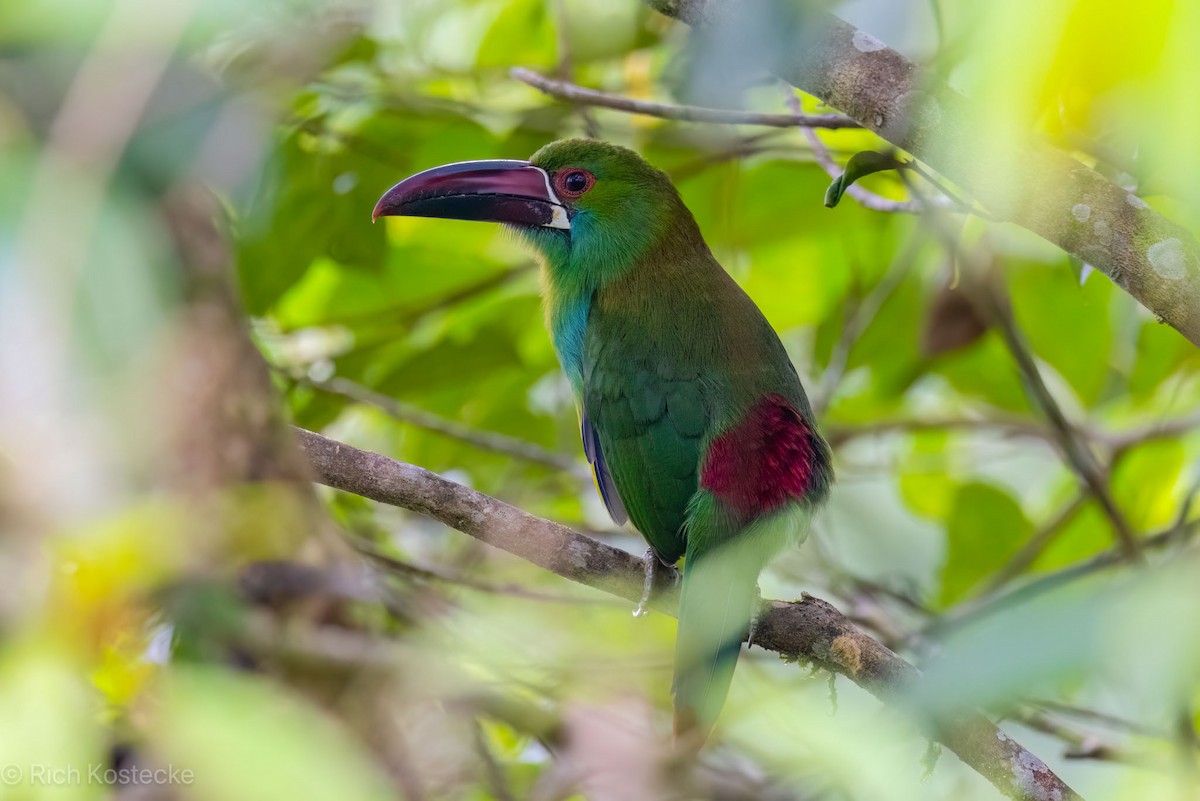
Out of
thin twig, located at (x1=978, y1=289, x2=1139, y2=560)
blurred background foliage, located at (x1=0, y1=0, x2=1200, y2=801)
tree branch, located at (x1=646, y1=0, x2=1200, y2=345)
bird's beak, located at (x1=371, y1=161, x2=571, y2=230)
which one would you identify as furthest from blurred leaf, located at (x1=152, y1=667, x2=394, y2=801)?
thin twig, located at (x1=978, y1=289, x2=1139, y2=560)

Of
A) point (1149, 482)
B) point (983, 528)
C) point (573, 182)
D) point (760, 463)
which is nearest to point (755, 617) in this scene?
point (760, 463)

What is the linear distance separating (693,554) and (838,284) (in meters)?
1.45

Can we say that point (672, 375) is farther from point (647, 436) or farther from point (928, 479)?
point (928, 479)

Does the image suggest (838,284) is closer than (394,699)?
No

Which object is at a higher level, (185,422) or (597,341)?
(185,422)

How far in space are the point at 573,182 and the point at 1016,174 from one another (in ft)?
6.35

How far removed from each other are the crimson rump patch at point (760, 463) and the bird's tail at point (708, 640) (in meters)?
0.24

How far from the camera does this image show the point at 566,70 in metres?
3.14

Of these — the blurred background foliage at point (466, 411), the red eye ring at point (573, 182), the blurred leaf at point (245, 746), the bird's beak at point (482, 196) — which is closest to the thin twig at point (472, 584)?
the blurred background foliage at point (466, 411)

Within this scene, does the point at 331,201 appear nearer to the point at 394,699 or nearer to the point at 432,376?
the point at 432,376

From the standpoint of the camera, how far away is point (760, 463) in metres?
2.72

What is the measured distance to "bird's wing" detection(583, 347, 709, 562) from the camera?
2.74 m

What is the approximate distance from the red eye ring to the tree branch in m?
1.40

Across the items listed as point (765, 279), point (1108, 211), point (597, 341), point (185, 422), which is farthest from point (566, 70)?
point (185, 422)
